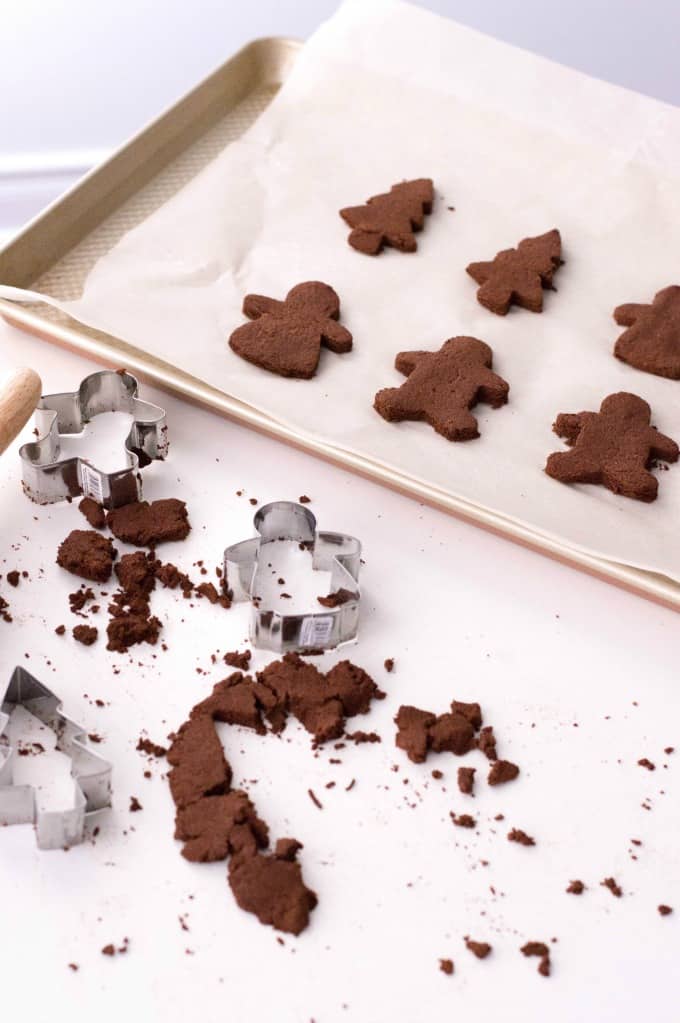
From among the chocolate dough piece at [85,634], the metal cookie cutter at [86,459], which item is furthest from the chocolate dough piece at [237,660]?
the metal cookie cutter at [86,459]

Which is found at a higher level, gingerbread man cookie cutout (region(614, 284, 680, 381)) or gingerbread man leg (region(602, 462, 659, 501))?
gingerbread man cookie cutout (region(614, 284, 680, 381))

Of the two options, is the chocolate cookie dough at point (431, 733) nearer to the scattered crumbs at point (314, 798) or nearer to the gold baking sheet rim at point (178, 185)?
the scattered crumbs at point (314, 798)

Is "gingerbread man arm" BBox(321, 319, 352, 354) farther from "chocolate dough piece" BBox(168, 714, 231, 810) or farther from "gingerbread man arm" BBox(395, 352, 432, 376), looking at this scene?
"chocolate dough piece" BBox(168, 714, 231, 810)

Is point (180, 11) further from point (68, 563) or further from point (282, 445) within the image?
point (68, 563)

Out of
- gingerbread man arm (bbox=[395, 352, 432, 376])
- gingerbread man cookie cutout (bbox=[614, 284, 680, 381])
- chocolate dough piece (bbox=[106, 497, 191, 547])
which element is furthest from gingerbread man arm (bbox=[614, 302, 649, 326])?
chocolate dough piece (bbox=[106, 497, 191, 547])

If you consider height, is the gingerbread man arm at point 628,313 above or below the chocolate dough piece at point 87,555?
above

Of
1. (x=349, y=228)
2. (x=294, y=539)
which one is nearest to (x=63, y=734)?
(x=294, y=539)

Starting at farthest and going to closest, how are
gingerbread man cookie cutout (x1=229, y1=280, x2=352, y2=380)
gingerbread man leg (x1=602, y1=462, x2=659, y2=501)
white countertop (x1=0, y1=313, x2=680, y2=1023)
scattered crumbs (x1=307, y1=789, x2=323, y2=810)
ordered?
gingerbread man cookie cutout (x1=229, y1=280, x2=352, y2=380)
gingerbread man leg (x1=602, y1=462, x2=659, y2=501)
scattered crumbs (x1=307, y1=789, x2=323, y2=810)
white countertop (x1=0, y1=313, x2=680, y2=1023)

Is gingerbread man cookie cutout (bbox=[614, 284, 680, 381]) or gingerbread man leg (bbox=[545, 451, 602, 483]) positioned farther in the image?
gingerbread man cookie cutout (bbox=[614, 284, 680, 381])

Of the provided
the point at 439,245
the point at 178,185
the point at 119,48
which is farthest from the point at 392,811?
the point at 119,48
